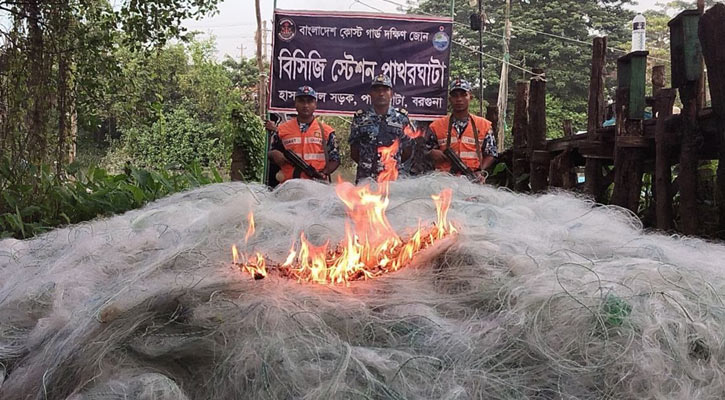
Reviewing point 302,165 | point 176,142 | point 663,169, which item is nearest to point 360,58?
point 302,165

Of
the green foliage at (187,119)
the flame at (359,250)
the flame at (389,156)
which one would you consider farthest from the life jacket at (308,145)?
the green foliage at (187,119)

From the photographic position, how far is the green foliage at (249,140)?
33.9ft

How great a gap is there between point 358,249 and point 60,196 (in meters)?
5.14

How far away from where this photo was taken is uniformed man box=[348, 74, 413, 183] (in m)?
5.94

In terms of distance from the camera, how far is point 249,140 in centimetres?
1044

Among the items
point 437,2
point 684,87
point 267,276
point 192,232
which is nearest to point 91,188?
point 192,232

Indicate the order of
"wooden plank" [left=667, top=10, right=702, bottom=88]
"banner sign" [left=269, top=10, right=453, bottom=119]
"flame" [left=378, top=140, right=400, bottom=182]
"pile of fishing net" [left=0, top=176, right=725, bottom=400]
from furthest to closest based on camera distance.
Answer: "banner sign" [left=269, top=10, right=453, bottom=119] → "flame" [left=378, top=140, right=400, bottom=182] → "wooden plank" [left=667, top=10, right=702, bottom=88] → "pile of fishing net" [left=0, top=176, right=725, bottom=400]

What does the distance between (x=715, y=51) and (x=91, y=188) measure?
264 inches

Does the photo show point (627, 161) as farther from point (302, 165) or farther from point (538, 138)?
point (302, 165)

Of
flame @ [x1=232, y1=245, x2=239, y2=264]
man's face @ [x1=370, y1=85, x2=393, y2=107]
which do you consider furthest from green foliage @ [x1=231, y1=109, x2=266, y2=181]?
flame @ [x1=232, y1=245, x2=239, y2=264]

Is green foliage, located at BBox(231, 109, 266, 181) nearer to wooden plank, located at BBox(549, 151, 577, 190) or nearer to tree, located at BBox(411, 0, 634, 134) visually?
wooden plank, located at BBox(549, 151, 577, 190)

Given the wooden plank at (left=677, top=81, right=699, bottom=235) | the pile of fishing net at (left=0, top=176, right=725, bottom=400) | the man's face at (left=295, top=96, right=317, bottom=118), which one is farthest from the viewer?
the man's face at (left=295, top=96, right=317, bottom=118)

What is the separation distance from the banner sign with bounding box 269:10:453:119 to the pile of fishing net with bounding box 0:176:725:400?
543 cm

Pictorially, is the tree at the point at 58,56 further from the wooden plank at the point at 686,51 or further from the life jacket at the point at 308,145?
the wooden plank at the point at 686,51
